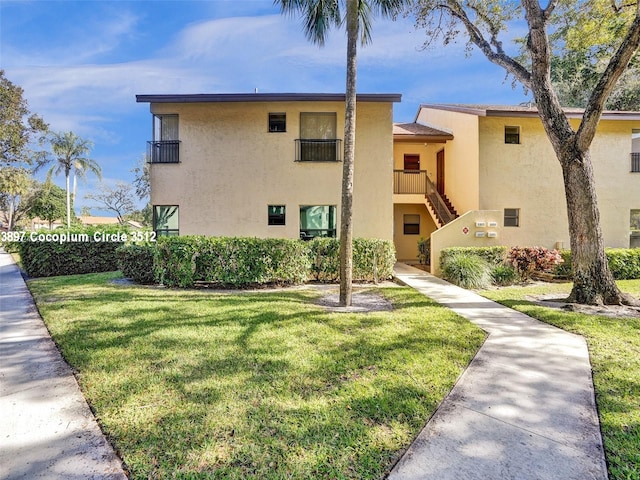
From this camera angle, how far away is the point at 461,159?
14828 millimetres

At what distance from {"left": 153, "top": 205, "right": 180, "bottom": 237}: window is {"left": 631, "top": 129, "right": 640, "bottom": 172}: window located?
1877cm

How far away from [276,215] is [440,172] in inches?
363

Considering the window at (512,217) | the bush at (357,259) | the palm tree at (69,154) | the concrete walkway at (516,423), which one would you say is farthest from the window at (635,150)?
the palm tree at (69,154)

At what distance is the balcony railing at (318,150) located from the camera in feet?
41.9

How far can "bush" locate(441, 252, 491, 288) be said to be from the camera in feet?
33.0

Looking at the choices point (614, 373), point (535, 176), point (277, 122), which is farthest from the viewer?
point (535, 176)

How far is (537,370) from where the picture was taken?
4.06 meters

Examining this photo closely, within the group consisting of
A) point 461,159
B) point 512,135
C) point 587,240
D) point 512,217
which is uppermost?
point 512,135

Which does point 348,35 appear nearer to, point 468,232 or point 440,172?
point 468,232

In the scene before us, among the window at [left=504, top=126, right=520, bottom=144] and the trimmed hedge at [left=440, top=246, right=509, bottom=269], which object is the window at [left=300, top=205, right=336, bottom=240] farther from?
the window at [left=504, top=126, right=520, bottom=144]

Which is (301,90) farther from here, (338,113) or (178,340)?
(178,340)

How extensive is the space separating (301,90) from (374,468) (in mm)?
12360

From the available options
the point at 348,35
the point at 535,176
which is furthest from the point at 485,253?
the point at 348,35

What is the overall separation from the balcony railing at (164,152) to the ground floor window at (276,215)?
3.99 m
